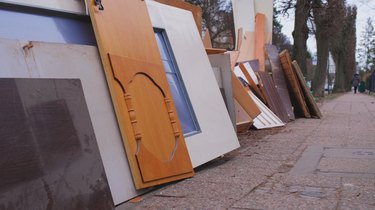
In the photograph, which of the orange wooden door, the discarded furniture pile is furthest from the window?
the orange wooden door

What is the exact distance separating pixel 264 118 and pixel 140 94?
5.50 metres

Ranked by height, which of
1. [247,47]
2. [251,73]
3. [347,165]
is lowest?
[347,165]

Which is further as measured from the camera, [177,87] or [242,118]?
[242,118]

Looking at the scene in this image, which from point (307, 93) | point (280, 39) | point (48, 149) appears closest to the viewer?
point (48, 149)

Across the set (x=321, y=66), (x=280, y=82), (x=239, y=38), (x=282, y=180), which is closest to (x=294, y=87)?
(x=280, y=82)

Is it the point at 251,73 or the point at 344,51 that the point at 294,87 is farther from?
the point at 344,51

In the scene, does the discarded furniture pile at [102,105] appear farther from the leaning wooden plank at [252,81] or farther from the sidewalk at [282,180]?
the leaning wooden plank at [252,81]

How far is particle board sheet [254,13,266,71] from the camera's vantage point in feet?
37.3

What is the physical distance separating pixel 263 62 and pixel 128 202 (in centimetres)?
821

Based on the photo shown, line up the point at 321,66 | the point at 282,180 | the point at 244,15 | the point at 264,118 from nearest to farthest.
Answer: the point at 282,180 < the point at 264,118 < the point at 244,15 < the point at 321,66

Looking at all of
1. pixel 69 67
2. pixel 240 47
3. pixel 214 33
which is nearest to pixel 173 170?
pixel 69 67

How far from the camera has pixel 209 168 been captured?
4.95 m

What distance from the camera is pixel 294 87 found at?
1078 centimetres

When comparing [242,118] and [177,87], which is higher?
[177,87]
